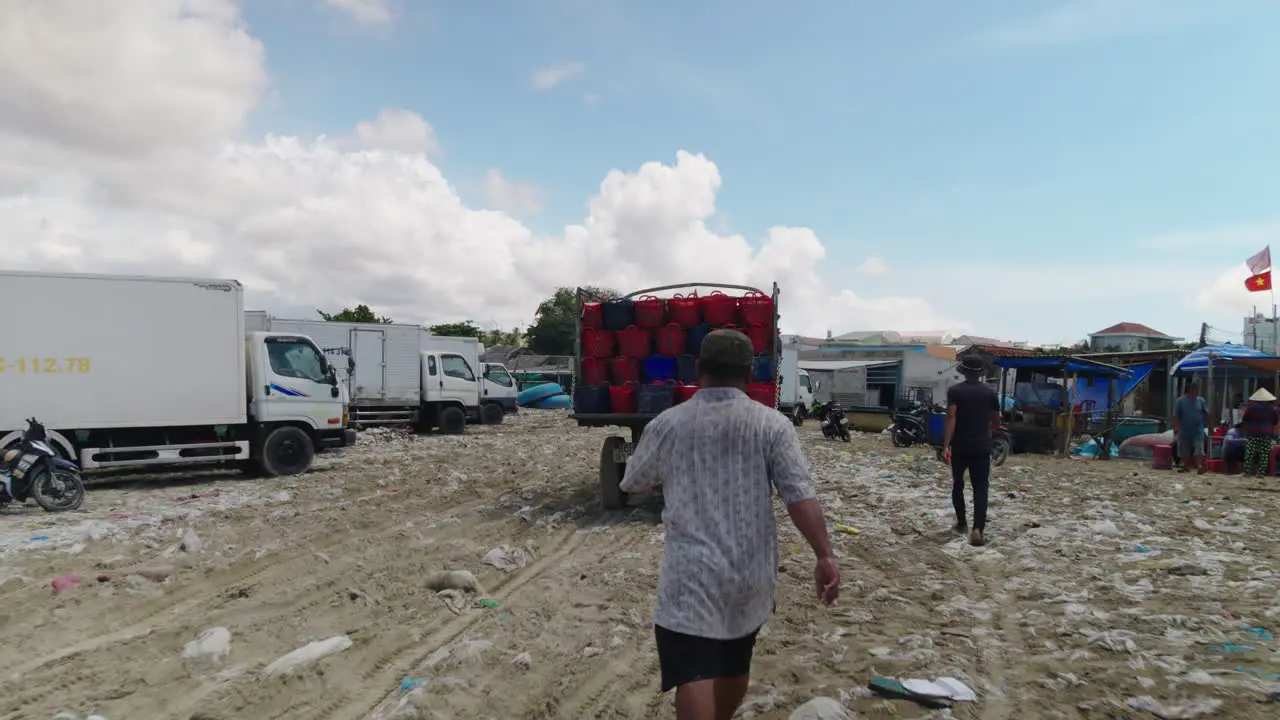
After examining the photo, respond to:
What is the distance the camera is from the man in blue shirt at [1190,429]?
1281cm

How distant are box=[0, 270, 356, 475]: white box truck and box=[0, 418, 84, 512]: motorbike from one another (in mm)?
1229

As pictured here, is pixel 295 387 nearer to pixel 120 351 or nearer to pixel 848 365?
pixel 120 351

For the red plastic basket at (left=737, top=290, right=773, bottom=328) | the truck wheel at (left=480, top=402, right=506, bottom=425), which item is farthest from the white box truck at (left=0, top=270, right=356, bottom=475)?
the truck wheel at (left=480, top=402, right=506, bottom=425)

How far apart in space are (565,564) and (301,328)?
15069 millimetres

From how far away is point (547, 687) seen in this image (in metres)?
3.88

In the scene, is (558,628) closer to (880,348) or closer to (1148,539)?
(1148,539)

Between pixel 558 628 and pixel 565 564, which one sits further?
pixel 565 564

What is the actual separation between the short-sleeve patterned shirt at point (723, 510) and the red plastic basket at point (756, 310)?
19.6ft

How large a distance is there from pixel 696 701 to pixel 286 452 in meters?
10.8

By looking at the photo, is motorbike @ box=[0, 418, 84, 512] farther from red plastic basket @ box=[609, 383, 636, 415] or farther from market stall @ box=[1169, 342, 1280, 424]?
market stall @ box=[1169, 342, 1280, 424]

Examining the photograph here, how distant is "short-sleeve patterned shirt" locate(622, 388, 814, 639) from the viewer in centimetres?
242

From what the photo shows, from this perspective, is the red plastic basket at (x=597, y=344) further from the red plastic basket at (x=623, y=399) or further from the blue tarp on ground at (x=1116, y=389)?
the blue tarp on ground at (x=1116, y=389)

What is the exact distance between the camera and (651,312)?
8672 mm

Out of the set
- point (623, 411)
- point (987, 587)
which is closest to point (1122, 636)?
point (987, 587)
